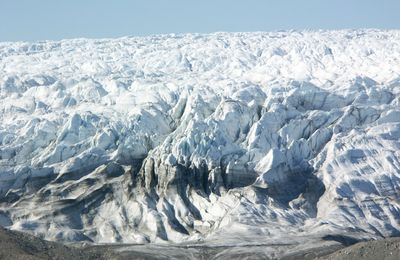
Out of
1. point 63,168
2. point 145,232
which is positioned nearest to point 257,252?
point 145,232

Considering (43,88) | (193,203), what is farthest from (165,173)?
(43,88)

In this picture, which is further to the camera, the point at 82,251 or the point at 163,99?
the point at 163,99

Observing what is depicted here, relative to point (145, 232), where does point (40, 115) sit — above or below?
above

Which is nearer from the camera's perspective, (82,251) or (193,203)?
(82,251)

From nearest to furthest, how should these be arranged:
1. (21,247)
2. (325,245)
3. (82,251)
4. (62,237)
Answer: (21,247)
(82,251)
(325,245)
(62,237)

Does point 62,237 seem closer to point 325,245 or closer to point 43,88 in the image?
point 325,245

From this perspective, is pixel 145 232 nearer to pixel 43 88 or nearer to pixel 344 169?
pixel 344 169

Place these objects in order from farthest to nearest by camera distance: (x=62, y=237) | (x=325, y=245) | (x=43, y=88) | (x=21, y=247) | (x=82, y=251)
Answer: (x=43, y=88), (x=62, y=237), (x=325, y=245), (x=82, y=251), (x=21, y=247)

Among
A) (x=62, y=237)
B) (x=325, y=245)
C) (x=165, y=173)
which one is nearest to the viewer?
(x=325, y=245)

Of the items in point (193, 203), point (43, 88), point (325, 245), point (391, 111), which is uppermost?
point (43, 88)
